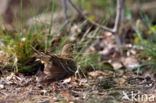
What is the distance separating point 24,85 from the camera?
126 inches

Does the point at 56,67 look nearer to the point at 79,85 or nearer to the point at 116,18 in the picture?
the point at 79,85

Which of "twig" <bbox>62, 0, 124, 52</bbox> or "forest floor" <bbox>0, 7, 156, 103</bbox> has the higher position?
"twig" <bbox>62, 0, 124, 52</bbox>

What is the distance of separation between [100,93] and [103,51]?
2098 millimetres

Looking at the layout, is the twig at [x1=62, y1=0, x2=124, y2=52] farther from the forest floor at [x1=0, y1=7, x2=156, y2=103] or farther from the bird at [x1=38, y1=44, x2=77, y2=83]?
the bird at [x1=38, y1=44, x2=77, y2=83]

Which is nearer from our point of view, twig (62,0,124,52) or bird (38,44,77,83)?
bird (38,44,77,83)

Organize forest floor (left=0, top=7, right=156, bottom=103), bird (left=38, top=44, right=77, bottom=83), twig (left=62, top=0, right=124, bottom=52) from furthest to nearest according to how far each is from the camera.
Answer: twig (left=62, top=0, right=124, bottom=52) → bird (left=38, top=44, right=77, bottom=83) → forest floor (left=0, top=7, right=156, bottom=103)

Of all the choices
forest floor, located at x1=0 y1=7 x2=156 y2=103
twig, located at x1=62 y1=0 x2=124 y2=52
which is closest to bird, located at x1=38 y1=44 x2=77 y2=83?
forest floor, located at x1=0 y1=7 x2=156 y2=103

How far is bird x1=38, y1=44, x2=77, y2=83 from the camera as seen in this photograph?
10.4 feet

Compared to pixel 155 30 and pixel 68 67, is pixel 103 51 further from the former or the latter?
pixel 68 67

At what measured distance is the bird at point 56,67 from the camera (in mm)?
3178

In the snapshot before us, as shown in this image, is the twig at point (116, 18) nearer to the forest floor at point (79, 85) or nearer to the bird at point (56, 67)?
the forest floor at point (79, 85)

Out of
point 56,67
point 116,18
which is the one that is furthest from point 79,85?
point 116,18

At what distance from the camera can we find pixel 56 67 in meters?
3.22

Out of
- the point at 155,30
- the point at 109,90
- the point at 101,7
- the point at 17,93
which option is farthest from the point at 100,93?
the point at 101,7
